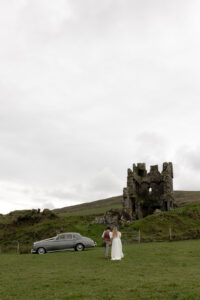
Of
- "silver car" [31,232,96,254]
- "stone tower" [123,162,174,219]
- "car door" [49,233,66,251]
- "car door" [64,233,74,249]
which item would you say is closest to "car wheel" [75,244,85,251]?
"silver car" [31,232,96,254]

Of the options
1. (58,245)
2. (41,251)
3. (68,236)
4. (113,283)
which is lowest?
(113,283)

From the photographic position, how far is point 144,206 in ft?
210

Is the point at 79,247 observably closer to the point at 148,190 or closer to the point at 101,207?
the point at 148,190

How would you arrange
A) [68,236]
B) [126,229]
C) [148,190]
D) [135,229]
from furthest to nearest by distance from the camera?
[148,190], [126,229], [135,229], [68,236]

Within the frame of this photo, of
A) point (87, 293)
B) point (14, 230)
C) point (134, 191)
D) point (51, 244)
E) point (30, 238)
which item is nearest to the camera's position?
point (87, 293)

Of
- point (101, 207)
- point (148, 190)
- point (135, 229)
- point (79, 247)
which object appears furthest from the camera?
point (101, 207)

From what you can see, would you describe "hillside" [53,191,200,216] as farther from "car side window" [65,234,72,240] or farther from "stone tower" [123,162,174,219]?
"car side window" [65,234,72,240]

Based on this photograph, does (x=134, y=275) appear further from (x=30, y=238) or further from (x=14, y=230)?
(x=14, y=230)

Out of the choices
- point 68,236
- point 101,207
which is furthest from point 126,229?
point 101,207

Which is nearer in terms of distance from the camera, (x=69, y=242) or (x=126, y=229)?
(x=69, y=242)

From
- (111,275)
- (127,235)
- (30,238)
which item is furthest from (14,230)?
(111,275)

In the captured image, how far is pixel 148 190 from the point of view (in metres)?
64.6

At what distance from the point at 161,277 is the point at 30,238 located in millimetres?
33734

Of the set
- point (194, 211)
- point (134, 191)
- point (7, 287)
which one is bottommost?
point (7, 287)
